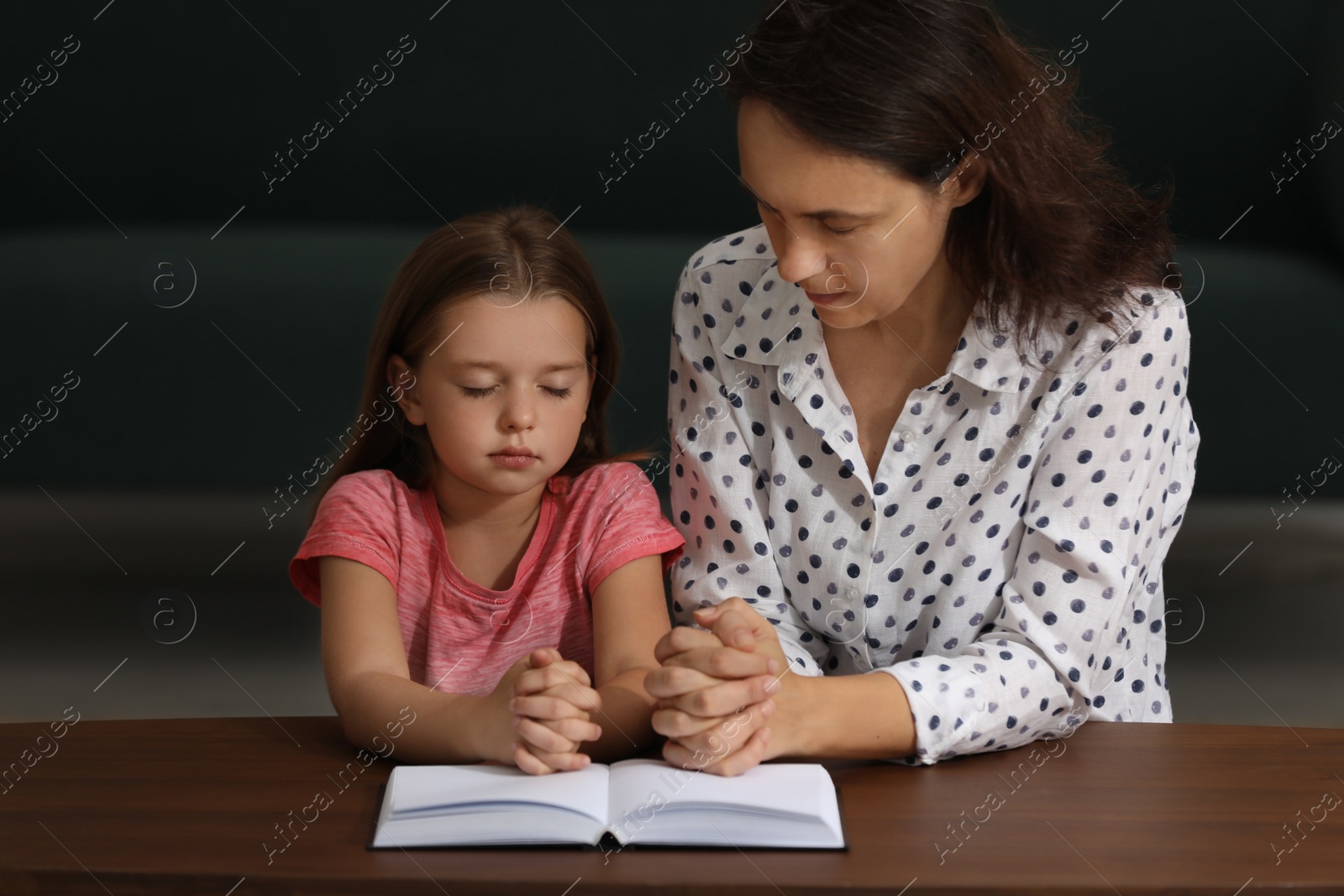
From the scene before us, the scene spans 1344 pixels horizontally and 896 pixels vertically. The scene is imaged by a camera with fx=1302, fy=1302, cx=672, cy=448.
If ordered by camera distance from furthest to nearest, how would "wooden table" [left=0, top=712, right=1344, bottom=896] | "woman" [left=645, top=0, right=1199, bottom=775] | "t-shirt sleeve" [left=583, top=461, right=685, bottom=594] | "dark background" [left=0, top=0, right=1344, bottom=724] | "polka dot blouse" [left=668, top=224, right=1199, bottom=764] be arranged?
1. "dark background" [left=0, top=0, right=1344, bottom=724]
2. "t-shirt sleeve" [left=583, top=461, right=685, bottom=594]
3. "polka dot blouse" [left=668, top=224, right=1199, bottom=764]
4. "woman" [left=645, top=0, right=1199, bottom=775]
5. "wooden table" [left=0, top=712, right=1344, bottom=896]

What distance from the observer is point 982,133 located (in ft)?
4.06

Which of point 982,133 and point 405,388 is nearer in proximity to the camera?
point 982,133

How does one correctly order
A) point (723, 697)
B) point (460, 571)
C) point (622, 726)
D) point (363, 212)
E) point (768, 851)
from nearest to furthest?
point (768, 851) < point (723, 697) < point (622, 726) < point (460, 571) < point (363, 212)

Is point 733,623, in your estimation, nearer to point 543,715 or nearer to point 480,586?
point 543,715

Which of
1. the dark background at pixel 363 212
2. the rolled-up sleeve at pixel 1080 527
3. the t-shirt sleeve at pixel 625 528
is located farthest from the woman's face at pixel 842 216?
the dark background at pixel 363 212

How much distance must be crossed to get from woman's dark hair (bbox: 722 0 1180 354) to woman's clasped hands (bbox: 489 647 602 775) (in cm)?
53

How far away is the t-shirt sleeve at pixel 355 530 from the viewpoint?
136 centimetres

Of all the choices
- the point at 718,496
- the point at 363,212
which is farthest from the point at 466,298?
the point at 363,212

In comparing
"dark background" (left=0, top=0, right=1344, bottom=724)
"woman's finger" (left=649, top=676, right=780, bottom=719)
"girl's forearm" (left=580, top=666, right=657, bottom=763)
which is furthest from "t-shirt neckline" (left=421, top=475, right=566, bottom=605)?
"dark background" (left=0, top=0, right=1344, bottom=724)

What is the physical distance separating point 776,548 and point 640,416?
1429 millimetres

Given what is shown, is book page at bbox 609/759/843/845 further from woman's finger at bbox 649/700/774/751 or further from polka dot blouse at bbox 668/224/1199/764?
polka dot blouse at bbox 668/224/1199/764

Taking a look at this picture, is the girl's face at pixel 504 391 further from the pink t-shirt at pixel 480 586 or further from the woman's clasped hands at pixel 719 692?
the woman's clasped hands at pixel 719 692

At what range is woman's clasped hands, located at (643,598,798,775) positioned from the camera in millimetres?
1085

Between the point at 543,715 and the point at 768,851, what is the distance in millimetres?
220
